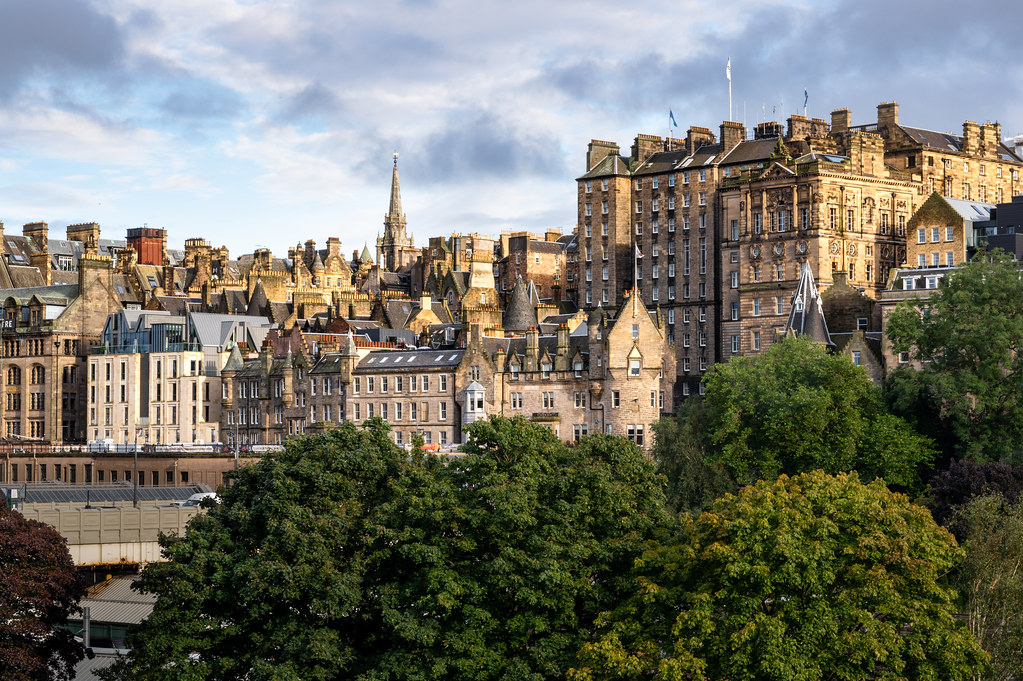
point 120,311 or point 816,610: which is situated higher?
point 120,311

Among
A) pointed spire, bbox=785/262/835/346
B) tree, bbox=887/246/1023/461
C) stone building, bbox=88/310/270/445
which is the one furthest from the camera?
stone building, bbox=88/310/270/445

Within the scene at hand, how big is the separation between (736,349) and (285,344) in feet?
135

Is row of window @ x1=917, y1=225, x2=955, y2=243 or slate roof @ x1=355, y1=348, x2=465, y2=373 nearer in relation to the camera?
slate roof @ x1=355, y1=348, x2=465, y2=373

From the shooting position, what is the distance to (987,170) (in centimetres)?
15738

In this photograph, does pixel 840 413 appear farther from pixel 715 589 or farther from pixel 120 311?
pixel 120 311

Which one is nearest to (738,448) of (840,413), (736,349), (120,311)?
(840,413)

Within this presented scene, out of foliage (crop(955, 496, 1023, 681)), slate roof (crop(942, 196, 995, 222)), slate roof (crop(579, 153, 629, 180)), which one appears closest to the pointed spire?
slate roof (crop(942, 196, 995, 222))

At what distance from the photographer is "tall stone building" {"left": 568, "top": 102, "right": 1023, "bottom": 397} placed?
461ft

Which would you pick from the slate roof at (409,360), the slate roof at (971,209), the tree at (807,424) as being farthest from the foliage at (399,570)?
the slate roof at (971,209)

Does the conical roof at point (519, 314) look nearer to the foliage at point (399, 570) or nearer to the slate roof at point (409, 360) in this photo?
the slate roof at point (409, 360)

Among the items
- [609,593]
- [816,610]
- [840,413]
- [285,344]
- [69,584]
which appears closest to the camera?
[816,610]

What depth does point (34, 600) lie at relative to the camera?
62.8 meters

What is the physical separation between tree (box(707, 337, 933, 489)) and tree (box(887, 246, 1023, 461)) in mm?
3006

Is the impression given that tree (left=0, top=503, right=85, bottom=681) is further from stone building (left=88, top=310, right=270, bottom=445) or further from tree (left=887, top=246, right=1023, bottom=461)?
stone building (left=88, top=310, right=270, bottom=445)
